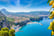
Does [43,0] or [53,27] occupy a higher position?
[43,0]

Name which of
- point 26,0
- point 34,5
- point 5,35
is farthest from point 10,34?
point 34,5

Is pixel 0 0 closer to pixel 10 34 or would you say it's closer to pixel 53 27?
pixel 10 34

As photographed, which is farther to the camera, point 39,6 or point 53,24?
point 39,6

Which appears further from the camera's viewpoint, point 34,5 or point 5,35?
point 34,5

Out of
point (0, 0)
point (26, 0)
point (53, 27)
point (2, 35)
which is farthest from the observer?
point (26, 0)

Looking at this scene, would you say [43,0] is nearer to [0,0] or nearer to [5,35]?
[0,0]

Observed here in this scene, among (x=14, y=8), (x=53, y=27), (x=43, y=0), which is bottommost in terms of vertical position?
(x=53, y=27)

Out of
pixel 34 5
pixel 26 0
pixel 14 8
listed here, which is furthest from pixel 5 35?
pixel 34 5

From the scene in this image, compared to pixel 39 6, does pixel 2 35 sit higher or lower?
lower

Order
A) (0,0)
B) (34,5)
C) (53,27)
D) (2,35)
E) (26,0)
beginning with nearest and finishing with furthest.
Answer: (53,27) → (2,35) → (0,0) → (26,0) → (34,5)
